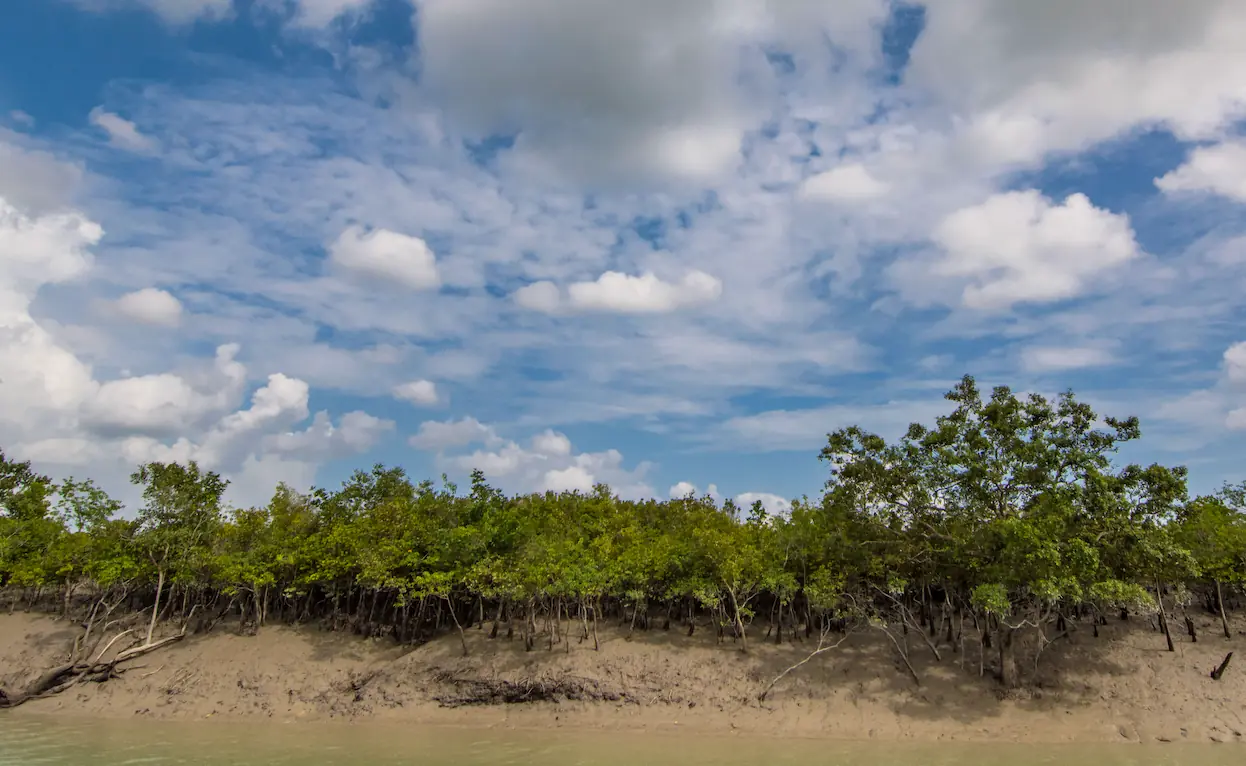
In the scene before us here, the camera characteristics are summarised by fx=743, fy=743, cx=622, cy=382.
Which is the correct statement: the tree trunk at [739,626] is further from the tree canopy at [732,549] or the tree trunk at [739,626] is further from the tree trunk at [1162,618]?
the tree trunk at [1162,618]

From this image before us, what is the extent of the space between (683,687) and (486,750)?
1021 cm

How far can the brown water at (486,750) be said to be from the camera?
87.2ft

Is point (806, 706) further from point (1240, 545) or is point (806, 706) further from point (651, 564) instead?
point (1240, 545)

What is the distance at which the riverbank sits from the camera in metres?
31.2

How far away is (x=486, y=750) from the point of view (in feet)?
97.0

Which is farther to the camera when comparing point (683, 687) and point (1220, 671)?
point (683, 687)

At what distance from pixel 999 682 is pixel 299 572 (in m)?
37.5

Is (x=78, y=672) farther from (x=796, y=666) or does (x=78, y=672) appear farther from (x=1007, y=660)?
(x=1007, y=660)

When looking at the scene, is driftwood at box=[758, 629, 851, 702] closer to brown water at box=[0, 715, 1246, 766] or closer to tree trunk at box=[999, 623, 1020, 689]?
brown water at box=[0, 715, 1246, 766]

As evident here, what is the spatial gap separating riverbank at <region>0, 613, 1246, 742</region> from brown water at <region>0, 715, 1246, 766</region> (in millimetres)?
Result: 1793

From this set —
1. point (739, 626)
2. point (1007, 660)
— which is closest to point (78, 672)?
point (739, 626)

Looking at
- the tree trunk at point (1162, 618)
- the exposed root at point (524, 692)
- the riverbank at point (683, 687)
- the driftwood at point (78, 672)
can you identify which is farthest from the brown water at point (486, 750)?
the tree trunk at point (1162, 618)

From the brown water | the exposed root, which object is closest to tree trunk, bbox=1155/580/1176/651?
the brown water

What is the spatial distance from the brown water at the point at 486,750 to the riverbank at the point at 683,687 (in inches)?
70.6
